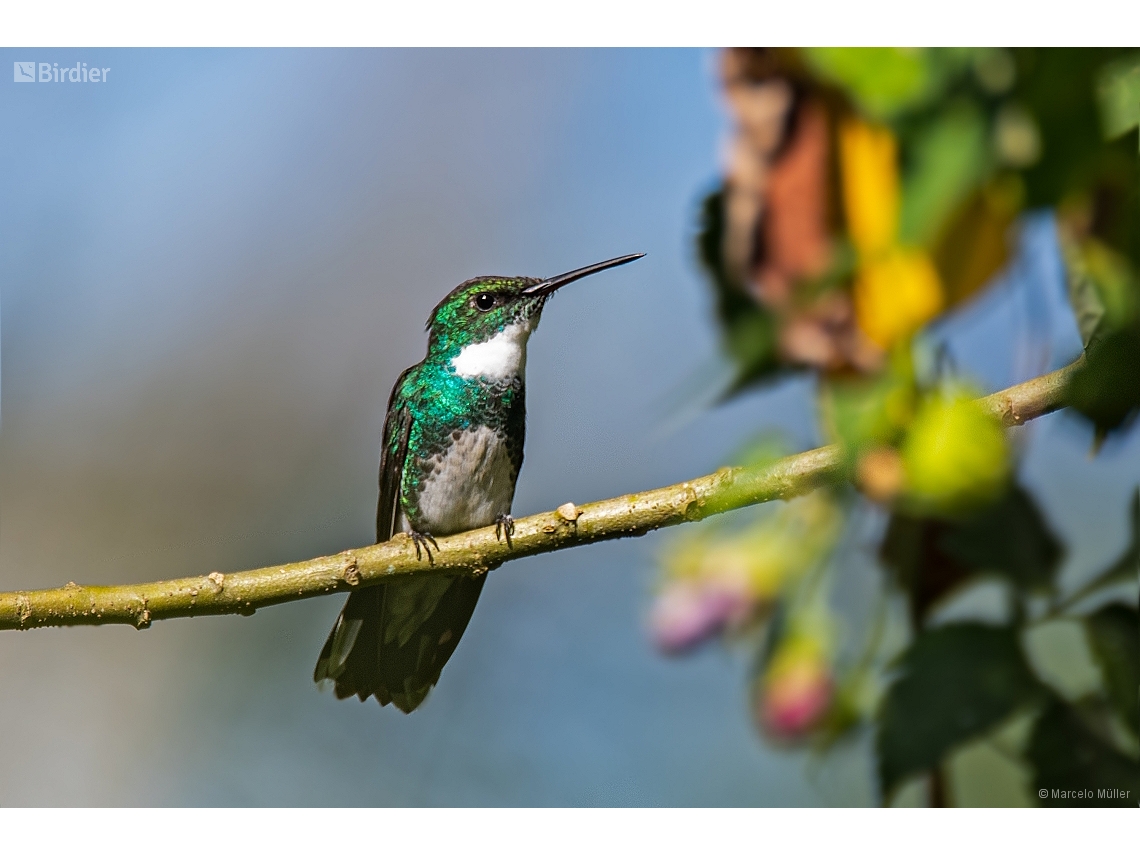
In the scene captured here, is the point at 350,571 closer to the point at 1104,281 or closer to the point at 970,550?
the point at 970,550

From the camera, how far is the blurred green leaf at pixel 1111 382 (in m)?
0.71

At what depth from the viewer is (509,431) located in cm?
184

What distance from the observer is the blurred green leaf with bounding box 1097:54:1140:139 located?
0.64 m

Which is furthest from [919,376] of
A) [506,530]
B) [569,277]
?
[569,277]

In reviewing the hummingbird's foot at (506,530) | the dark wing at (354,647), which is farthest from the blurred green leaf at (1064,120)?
the dark wing at (354,647)

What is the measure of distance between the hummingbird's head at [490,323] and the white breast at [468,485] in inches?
4.9

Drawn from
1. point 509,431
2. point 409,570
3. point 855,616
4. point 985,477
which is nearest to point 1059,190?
point 985,477

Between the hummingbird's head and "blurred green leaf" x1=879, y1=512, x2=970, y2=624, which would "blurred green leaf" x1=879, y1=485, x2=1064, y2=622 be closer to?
"blurred green leaf" x1=879, y1=512, x2=970, y2=624

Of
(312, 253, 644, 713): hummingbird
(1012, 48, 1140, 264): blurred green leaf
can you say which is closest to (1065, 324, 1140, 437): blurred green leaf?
(1012, 48, 1140, 264): blurred green leaf

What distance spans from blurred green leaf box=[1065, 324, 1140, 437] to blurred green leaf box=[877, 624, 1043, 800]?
0.18 m

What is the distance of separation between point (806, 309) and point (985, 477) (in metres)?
0.16

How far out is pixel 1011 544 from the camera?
0.72 meters

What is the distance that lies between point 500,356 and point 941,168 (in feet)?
4.16

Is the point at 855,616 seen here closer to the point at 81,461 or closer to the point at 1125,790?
the point at 1125,790
